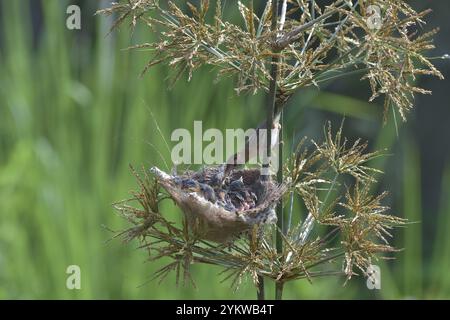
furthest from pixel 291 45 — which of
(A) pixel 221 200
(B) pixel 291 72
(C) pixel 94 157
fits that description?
(C) pixel 94 157

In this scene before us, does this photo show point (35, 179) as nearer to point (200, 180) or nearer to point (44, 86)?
point (44, 86)

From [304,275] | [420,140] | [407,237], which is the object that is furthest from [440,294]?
[304,275]

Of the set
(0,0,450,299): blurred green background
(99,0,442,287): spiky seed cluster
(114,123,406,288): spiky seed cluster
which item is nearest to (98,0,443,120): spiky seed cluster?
(99,0,442,287): spiky seed cluster

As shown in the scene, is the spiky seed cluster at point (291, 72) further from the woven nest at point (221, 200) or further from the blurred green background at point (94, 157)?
the blurred green background at point (94, 157)

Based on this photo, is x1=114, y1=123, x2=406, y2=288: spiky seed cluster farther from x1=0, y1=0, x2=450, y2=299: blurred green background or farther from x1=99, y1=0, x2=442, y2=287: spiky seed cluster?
x1=0, y1=0, x2=450, y2=299: blurred green background

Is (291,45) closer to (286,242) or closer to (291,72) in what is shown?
(291,72)
